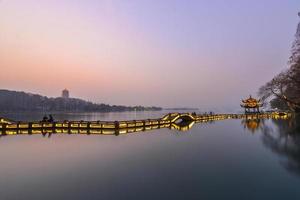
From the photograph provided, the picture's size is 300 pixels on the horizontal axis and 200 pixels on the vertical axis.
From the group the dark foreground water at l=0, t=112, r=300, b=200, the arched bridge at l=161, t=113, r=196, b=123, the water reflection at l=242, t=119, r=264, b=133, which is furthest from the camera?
the arched bridge at l=161, t=113, r=196, b=123

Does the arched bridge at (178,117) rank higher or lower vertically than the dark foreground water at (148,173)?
higher

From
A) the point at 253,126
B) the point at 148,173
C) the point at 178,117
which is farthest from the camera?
the point at 178,117

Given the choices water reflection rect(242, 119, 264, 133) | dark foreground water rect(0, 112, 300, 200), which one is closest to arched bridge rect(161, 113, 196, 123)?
water reflection rect(242, 119, 264, 133)

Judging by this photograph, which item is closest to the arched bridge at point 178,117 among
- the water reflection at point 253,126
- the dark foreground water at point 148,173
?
the water reflection at point 253,126

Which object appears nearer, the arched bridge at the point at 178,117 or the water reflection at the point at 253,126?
the water reflection at the point at 253,126

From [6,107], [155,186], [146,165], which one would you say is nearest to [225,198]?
[155,186]

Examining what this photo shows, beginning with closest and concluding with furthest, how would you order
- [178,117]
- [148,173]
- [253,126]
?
[148,173], [253,126], [178,117]

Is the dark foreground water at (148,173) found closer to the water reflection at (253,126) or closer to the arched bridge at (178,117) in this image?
the water reflection at (253,126)

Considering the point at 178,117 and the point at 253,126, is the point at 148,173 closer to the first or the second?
the point at 253,126

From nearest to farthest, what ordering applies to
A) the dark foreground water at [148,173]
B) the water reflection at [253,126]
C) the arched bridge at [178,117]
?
the dark foreground water at [148,173], the water reflection at [253,126], the arched bridge at [178,117]

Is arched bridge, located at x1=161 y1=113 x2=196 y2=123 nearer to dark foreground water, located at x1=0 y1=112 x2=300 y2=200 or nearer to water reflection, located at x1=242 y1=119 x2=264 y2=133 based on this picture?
water reflection, located at x1=242 y1=119 x2=264 y2=133

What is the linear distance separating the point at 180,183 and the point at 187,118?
136 ft

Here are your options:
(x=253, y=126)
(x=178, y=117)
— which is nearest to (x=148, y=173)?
(x=253, y=126)

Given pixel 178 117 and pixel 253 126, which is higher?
pixel 178 117
